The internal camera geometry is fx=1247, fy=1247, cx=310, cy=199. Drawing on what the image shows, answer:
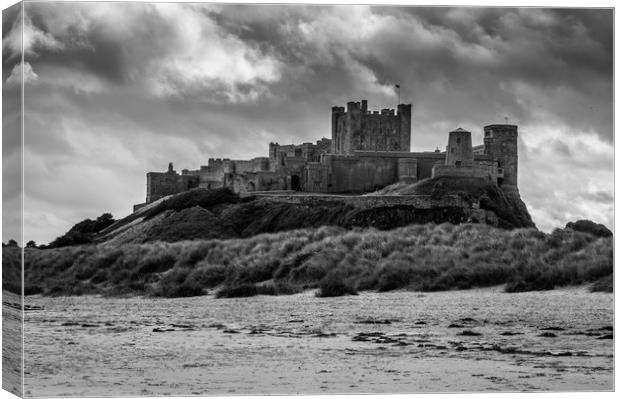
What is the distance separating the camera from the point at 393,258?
19.1m

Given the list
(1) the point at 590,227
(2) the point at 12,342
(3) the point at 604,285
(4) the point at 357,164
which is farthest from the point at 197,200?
(2) the point at 12,342

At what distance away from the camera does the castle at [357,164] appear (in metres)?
42.7

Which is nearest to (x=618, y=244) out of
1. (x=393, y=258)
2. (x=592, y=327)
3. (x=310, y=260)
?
(x=592, y=327)

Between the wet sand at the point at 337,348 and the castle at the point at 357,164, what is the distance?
25.4m

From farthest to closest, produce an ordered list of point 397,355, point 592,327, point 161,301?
1. point 161,301
2. point 592,327
3. point 397,355

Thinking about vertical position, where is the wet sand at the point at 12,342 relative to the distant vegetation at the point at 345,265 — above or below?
below

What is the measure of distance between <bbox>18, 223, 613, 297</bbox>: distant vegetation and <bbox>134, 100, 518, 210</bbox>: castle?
744 inches

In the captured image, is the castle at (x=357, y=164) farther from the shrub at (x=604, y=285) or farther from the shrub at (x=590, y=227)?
the shrub at (x=604, y=285)

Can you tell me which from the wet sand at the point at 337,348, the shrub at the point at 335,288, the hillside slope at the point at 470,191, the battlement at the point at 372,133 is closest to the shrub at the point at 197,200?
the hillside slope at the point at 470,191

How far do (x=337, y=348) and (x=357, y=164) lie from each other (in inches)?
1333

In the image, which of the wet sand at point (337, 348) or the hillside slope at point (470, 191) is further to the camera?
→ the hillside slope at point (470, 191)

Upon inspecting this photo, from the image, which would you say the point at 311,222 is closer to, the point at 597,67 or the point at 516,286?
the point at 516,286

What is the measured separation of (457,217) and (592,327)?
22415mm

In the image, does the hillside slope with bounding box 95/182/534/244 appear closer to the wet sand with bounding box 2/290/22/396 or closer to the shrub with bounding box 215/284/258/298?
the shrub with bounding box 215/284/258/298
